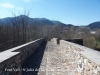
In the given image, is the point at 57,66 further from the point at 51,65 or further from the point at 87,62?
the point at 87,62

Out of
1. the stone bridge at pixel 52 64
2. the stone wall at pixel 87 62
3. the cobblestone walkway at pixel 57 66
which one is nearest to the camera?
the stone wall at pixel 87 62

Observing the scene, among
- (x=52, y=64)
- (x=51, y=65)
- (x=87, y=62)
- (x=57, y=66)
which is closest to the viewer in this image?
(x=87, y=62)

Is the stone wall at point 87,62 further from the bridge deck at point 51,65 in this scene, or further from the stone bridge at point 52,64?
the bridge deck at point 51,65

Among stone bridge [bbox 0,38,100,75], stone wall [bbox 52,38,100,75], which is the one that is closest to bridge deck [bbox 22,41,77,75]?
stone bridge [bbox 0,38,100,75]

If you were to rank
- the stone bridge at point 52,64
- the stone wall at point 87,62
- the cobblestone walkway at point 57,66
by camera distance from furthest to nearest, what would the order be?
1. the cobblestone walkway at point 57,66
2. the stone bridge at point 52,64
3. the stone wall at point 87,62

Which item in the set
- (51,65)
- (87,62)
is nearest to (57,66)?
(51,65)

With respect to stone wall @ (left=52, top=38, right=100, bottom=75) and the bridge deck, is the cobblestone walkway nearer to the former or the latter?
the bridge deck

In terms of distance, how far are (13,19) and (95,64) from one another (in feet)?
55.3

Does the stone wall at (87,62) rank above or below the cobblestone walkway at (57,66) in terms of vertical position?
above

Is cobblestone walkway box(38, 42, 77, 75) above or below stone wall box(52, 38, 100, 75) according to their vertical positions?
below

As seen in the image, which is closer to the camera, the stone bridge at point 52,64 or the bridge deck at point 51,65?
the stone bridge at point 52,64

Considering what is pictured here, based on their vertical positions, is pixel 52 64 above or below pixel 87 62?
below

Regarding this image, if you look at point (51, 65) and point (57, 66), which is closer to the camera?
point (57, 66)

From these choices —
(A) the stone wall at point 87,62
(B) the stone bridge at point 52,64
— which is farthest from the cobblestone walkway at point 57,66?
(A) the stone wall at point 87,62
